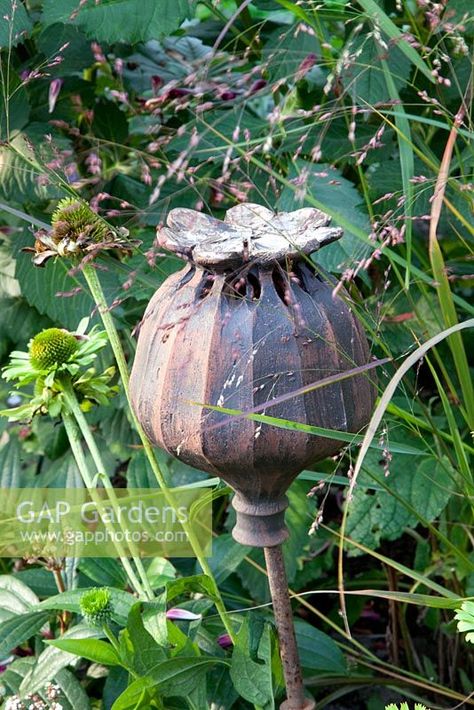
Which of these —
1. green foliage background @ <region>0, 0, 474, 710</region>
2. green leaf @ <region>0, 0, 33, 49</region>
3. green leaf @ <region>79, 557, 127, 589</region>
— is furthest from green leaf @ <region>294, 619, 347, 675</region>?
green leaf @ <region>0, 0, 33, 49</region>

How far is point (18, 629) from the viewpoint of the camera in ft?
3.26

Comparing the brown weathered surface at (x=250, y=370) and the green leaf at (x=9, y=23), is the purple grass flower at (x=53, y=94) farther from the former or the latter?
the brown weathered surface at (x=250, y=370)

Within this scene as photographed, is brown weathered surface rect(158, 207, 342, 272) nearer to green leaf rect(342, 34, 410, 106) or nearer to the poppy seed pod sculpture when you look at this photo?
the poppy seed pod sculpture

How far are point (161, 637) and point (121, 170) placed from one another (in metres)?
0.77

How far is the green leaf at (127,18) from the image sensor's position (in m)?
1.05

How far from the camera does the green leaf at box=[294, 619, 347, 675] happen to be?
105cm

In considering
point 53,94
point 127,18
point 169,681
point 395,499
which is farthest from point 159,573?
point 127,18

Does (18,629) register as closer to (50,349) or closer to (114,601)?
(114,601)

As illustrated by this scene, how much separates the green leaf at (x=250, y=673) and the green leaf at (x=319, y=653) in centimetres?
18

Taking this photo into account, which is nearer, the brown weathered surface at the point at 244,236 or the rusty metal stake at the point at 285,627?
the brown weathered surface at the point at 244,236

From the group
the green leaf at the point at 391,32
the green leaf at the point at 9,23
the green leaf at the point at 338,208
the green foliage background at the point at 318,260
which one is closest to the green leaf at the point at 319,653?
the green foliage background at the point at 318,260

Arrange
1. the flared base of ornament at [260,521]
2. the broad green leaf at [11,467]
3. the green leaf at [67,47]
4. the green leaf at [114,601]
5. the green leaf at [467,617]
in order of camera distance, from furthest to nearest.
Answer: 1. the broad green leaf at [11,467]
2. the green leaf at [67,47]
3. the green leaf at [114,601]
4. the flared base of ornament at [260,521]
5. the green leaf at [467,617]

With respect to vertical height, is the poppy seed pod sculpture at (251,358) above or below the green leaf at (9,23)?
below

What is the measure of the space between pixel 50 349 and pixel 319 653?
1.71ft
